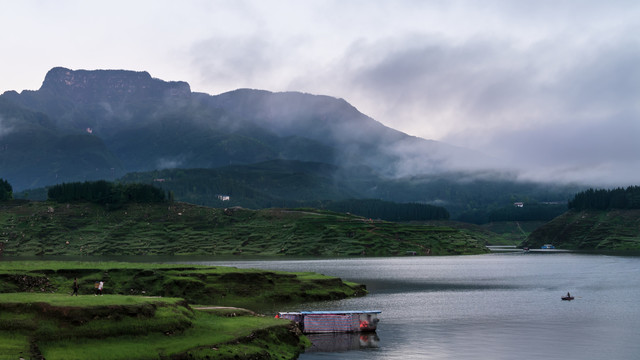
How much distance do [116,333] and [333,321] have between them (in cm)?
3597

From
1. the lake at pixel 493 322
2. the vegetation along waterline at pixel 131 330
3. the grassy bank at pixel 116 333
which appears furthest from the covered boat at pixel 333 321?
the grassy bank at pixel 116 333

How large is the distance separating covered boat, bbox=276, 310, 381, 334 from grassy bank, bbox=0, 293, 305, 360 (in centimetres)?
1550

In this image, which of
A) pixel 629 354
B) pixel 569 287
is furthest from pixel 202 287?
pixel 569 287

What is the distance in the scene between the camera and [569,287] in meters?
164

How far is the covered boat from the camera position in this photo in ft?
289

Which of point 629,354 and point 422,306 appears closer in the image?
point 629,354

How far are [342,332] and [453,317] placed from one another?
85.3ft

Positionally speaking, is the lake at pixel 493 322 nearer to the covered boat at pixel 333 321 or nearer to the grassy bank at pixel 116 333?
the covered boat at pixel 333 321

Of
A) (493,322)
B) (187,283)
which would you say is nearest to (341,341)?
(493,322)

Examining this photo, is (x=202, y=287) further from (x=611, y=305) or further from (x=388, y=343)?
(x=611, y=305)

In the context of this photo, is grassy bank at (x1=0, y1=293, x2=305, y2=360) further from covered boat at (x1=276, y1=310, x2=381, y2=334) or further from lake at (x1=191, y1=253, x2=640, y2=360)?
covered boat at (x1=276, y1=310, x2=381, y2=334)

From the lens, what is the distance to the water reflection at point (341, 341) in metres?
77.6

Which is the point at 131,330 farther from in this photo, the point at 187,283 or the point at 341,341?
the point at 187,283

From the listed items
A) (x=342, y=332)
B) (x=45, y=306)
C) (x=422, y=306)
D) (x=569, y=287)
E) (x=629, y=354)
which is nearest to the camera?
(x=45, y=306)
